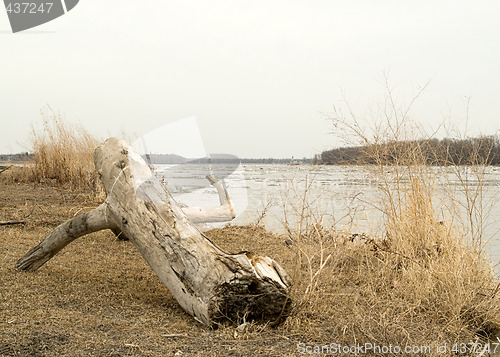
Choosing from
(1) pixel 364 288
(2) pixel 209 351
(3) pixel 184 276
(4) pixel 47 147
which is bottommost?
(1) pixel 364 288

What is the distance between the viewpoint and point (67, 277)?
3941 mm

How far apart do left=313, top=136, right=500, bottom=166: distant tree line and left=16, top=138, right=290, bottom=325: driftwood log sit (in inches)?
61.0

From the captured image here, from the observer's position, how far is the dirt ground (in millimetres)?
2592

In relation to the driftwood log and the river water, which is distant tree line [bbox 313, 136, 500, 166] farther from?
the driftwood log

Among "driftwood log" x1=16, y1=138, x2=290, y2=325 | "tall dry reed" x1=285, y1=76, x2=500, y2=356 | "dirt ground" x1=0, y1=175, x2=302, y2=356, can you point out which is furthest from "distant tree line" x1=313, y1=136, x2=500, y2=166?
"dirt ground" x1=0, y1=175, x2=302, y2=356

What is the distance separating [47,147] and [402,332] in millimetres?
10675

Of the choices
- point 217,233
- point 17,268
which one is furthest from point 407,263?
point 17,268

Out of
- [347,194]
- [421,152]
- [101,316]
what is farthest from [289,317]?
[347,194]

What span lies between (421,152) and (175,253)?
9.34ft

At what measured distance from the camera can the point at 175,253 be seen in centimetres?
323

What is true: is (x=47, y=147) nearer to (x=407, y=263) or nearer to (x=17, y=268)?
(x=17, y=268)

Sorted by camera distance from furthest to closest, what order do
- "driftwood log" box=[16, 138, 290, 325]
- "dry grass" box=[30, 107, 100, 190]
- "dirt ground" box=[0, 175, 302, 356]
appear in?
"dry grass" box=[30, 107, 100, 190]
"driftwood log" box=[16, 138, 290, 325]
"dirt ground" box=[0, 175, 302, 356]

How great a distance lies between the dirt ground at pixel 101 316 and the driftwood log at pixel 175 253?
0.14 metres

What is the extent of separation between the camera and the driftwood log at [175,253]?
9.70ft
